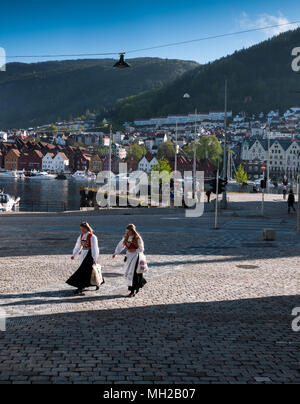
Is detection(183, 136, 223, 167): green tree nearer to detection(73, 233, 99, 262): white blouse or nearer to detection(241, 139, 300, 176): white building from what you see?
detection(241, 139, 300, 176): white building

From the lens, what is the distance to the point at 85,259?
1095cm

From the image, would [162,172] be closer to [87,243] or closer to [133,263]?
[87,243]

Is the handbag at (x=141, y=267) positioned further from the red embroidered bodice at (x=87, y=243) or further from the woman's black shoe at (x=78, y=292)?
the woman's black shoe at (x=78, y=292)

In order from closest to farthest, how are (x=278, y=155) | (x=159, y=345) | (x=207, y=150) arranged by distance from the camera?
(x=159, y=345) < (x=207, y=150) < (x=278, y=155)

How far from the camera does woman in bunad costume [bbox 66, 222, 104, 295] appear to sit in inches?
419

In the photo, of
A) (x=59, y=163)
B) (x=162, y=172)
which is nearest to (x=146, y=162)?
(x=59, y=163)

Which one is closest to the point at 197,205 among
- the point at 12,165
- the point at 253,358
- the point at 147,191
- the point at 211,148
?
the point at 147,191

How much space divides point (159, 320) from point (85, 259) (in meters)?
2.86

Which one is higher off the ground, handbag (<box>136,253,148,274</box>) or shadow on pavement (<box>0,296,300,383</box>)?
handbag (<box>136,253,148,274</box>)

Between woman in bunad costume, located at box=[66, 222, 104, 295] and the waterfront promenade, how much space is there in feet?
1.01

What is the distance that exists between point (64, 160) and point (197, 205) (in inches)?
6310

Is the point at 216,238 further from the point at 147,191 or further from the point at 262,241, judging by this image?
the point at 147,191

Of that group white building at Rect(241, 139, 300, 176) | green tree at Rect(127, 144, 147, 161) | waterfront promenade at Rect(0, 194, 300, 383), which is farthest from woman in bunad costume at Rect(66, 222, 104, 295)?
green tree at Rect(127, 144, 147, 161)
